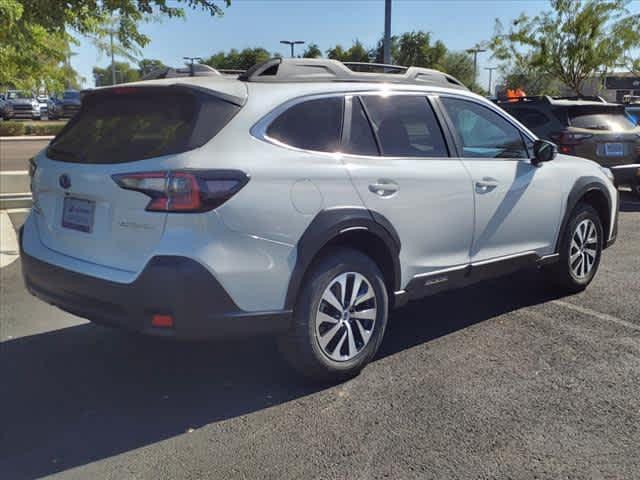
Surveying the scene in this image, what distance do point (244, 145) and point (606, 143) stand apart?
7820 mm

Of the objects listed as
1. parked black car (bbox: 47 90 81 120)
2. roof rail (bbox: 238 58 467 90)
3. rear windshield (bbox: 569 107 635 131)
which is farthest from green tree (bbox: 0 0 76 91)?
parked black car (bbox: 47 90 81 120)

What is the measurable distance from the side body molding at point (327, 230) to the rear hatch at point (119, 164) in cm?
74

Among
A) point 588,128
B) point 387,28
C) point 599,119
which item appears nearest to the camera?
point 588,128

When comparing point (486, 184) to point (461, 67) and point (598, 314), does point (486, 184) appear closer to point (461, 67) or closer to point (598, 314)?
point (598, 314)

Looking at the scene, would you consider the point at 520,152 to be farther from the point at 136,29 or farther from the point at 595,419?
the point at 136,29

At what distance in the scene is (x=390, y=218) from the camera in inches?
153

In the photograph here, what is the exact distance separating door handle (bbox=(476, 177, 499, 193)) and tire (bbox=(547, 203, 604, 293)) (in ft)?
3.72

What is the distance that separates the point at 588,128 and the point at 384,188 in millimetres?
6785

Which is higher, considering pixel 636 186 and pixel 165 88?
pixel 165 88

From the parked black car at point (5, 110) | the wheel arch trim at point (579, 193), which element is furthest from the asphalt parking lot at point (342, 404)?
the parked black car at point (5, 110)

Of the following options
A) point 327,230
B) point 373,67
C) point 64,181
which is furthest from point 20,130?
point 327,230

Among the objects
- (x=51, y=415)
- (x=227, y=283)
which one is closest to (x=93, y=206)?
(x=227, y=283)

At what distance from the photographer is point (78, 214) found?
11.4 feet

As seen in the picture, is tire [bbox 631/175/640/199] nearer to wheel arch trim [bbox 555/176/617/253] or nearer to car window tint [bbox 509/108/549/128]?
car window tint [bbox 509/108/549/128]
